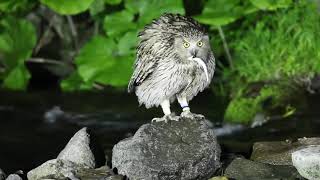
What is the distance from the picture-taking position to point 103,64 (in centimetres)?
1219

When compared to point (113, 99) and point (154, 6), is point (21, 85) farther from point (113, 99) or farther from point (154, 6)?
point (154, 6)

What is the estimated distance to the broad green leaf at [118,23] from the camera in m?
12.0

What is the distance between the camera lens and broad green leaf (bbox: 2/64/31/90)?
13156 mm

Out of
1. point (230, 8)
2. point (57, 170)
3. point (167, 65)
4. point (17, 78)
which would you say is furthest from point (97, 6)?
point (167, 65)

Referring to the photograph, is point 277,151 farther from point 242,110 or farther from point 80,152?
point 242,110

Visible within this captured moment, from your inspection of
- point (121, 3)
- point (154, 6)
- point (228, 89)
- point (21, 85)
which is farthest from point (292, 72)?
point (21, 85)

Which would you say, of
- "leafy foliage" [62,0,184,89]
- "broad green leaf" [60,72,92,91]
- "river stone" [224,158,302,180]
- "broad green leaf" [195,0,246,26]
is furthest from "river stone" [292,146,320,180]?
"broad green leaf" [60,72,92,91]

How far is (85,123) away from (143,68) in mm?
4120

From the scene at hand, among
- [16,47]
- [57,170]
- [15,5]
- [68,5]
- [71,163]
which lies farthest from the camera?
[16,47]

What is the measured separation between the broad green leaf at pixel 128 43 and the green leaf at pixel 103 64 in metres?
0.11

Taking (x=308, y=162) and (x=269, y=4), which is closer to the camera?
(x=308, y=162)

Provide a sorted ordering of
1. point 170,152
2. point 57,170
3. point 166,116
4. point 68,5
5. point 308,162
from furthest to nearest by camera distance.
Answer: point 68,5
point 57,170
point 166,116
point 170,152
point 308,162

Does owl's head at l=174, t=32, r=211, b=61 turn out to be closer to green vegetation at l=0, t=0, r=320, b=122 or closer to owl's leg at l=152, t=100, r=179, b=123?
owl's leg at l=152, t=100, r=179, b=123

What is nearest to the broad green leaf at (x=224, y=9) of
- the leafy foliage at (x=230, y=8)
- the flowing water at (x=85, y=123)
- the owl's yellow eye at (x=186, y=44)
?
the leafy foliage at (x=230, y=8)
